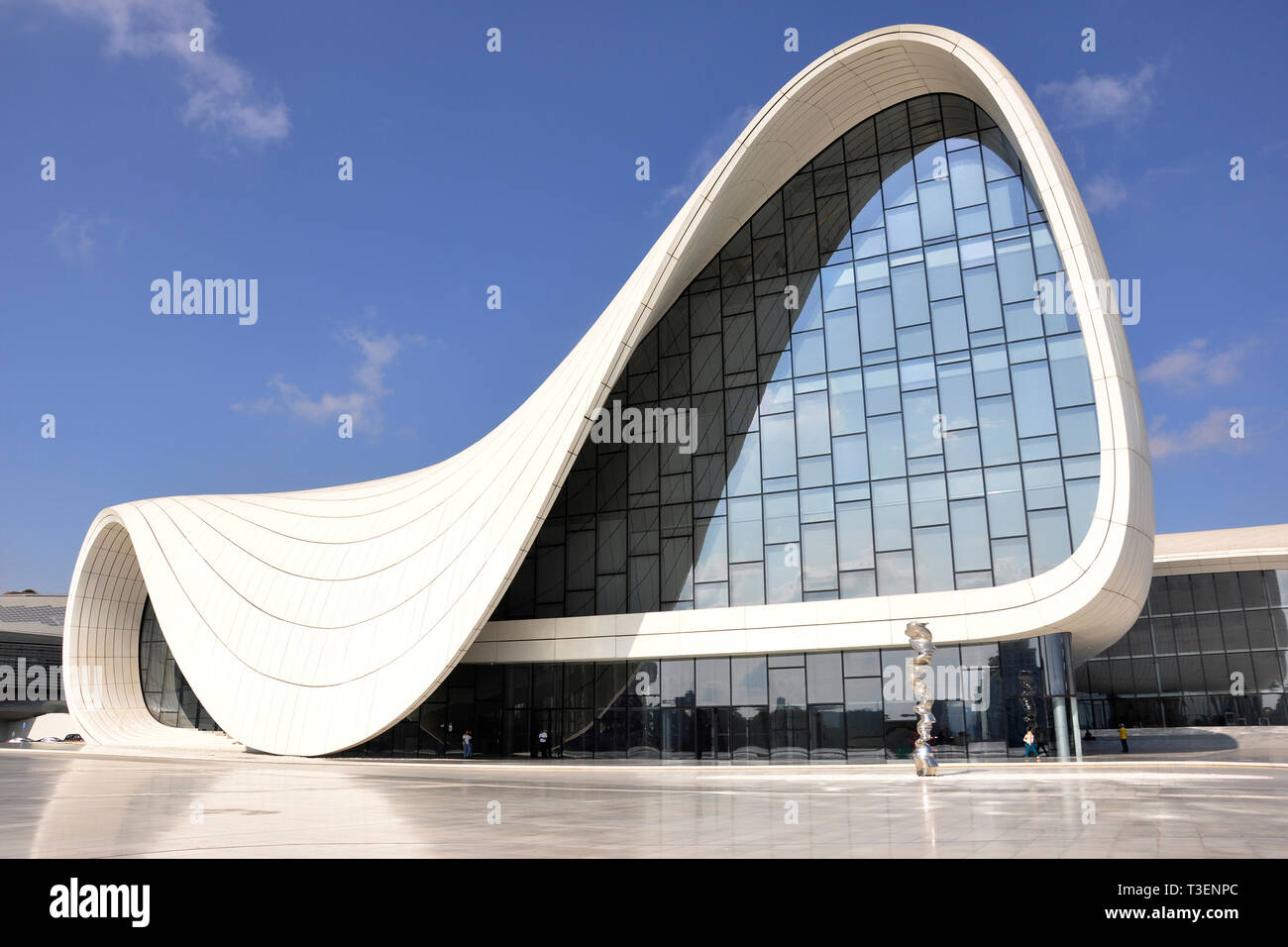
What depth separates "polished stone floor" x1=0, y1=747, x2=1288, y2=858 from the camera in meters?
8.06

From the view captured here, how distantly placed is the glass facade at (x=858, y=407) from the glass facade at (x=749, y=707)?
6.91 feet

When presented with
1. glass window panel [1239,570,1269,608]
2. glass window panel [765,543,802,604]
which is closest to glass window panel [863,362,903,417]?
glass window panel [765,543,802,604]

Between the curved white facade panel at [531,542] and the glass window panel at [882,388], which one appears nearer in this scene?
the curved white facade panel at [531,542]

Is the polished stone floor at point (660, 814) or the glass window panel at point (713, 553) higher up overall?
the glass window panel at point (713, 553)

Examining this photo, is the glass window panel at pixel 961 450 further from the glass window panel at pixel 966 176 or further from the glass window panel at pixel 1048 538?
the glass window panel at pixel 966 176

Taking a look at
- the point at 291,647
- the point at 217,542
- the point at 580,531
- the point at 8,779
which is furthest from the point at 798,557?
the point at 217,542

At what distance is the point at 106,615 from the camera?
4275 centimetres

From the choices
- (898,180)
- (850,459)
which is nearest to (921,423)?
(850,459)

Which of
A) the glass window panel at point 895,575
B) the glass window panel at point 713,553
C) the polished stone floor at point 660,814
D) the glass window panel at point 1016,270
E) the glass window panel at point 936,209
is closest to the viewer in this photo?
the polished stone floor at point 660,814

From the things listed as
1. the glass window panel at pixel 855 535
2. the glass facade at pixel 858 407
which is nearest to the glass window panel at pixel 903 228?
the glass facade at pixel 858 407

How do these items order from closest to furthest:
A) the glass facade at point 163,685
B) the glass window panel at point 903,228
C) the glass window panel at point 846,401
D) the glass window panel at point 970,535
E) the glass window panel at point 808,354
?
the glass window panel at point 970,535
the glass window panel at point 846,401
the glass window panel at point 903,228
the glass window panel at point 808,354
the glass facade at point 163,685

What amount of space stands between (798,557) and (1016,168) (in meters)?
13.9

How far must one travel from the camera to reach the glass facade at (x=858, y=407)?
27.0 metres
